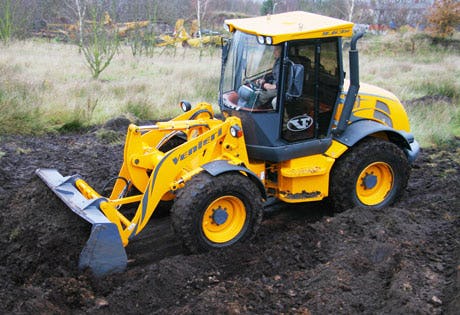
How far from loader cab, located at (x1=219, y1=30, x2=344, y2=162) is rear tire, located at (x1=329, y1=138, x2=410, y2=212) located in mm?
354

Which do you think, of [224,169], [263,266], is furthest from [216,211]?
[263,266]

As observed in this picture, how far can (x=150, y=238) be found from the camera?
5805 millimetres

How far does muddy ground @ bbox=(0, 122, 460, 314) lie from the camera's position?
4359mm

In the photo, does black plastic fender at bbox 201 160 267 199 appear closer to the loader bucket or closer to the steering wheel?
the steering wheel

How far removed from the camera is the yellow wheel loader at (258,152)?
5.11 metres

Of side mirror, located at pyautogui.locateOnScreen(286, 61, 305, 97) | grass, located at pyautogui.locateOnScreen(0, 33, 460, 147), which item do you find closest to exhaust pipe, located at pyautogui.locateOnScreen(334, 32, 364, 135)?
side mirror, located at pyautogui.locateOnScreen(286, 61, 305, 97)

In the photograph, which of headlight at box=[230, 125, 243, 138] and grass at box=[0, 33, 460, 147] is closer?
headlight at box=[230, 125, 243, 138]

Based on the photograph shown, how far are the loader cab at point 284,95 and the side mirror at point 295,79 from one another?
17 millimetres

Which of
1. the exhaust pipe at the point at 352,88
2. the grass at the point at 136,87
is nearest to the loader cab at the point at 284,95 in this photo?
the exhaust pipe at the point at 352,88

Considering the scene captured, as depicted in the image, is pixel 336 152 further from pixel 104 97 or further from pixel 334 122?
pixel 104 97

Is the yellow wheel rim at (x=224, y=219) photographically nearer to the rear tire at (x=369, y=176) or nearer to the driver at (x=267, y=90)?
the driver at (x=267, y=90)

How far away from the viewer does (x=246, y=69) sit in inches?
227

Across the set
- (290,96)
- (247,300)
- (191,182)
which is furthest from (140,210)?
(290,96)

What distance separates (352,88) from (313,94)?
50cm
